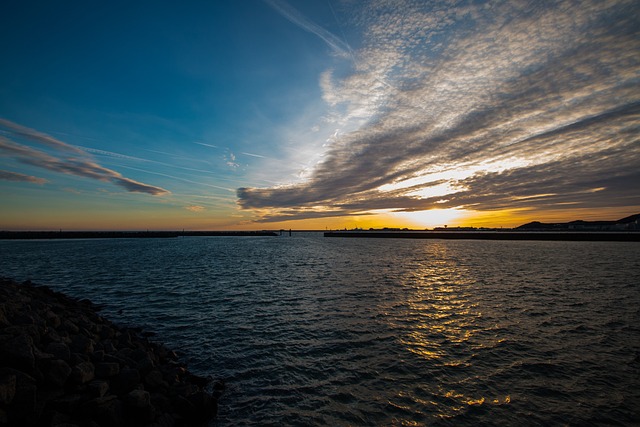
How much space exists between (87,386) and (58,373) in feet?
→ 2.85

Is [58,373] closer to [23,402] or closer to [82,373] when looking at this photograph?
[82,373]

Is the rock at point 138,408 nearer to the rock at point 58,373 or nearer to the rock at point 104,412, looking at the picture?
the rock at point 104,412

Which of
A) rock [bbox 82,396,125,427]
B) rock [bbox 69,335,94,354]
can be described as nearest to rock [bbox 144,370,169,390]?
rock [bbox 82,396,125,427]

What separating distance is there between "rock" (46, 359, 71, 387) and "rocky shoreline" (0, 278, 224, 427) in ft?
0.07

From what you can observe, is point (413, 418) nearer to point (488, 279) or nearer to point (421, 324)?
point (421, 324)

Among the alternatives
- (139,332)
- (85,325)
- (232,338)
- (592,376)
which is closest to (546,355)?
(592,376)

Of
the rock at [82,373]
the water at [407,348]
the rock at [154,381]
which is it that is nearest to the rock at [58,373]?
the rock at [82,373]

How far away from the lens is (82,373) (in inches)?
317

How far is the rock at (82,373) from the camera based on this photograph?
7.95m

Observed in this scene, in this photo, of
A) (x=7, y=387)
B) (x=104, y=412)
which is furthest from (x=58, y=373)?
(x=104, y=412)

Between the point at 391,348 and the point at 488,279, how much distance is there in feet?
79.7

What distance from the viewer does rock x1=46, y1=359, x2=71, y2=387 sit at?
7.57 metres

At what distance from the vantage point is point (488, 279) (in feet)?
103

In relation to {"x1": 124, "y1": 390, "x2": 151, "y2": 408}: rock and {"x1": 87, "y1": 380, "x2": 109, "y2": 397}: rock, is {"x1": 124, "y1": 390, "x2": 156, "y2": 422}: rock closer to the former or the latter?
{"x1": 124, "y1": 390, "x2": 151, "y2": 408}: rock
